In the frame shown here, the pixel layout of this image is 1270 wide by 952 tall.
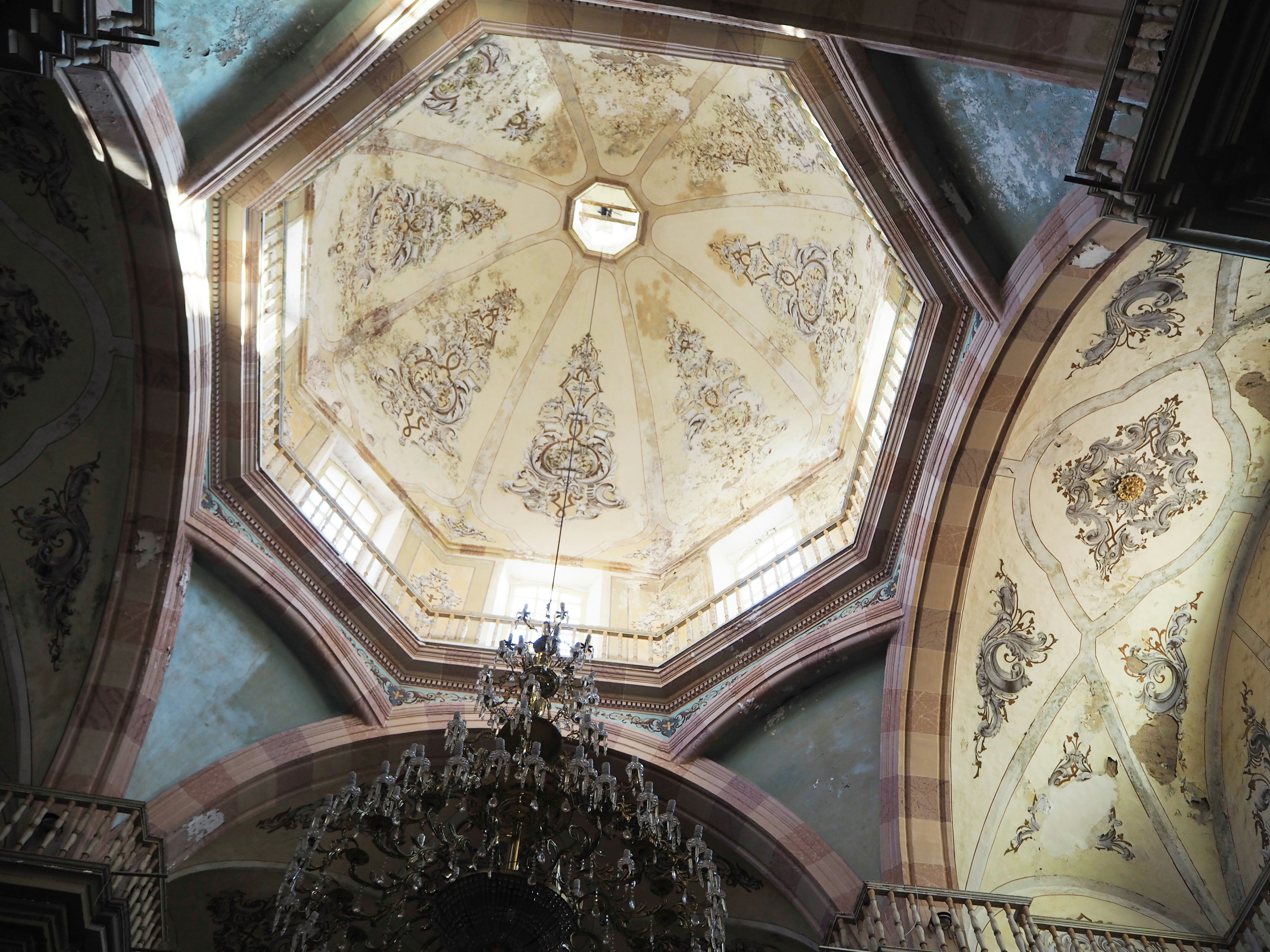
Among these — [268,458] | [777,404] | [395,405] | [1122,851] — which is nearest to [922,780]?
[1122,851]

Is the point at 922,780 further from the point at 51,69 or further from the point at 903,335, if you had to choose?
the point at 51,69

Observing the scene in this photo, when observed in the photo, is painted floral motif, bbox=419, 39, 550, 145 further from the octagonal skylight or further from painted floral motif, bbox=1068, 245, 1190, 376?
painted floral motif, bbox=1068, 245, 1190, 376

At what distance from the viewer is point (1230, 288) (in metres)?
8.16

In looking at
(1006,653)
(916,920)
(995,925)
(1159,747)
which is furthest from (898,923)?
(1159,747)

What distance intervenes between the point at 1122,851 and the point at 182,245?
9.39m

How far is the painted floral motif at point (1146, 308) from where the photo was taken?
8062 mm

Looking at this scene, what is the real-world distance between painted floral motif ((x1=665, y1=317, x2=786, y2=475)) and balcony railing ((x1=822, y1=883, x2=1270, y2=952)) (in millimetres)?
6707

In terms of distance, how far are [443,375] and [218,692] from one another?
5.86 m

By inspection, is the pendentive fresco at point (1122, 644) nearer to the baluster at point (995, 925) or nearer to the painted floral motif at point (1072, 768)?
the painted floral motif at point (1072, 768)

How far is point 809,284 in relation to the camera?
1348cm

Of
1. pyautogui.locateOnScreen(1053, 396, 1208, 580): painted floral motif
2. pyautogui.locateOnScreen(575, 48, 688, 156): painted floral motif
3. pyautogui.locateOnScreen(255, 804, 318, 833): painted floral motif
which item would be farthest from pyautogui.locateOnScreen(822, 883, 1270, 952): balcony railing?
pyautogui.locateOnScreen(575, 48, 688, 156): painted floral motif

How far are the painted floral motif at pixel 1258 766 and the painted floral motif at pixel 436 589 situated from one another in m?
8.10

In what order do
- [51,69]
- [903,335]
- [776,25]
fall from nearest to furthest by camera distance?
[51,69] < [776,25] < [903,335]

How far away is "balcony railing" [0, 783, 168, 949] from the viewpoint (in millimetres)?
7312
